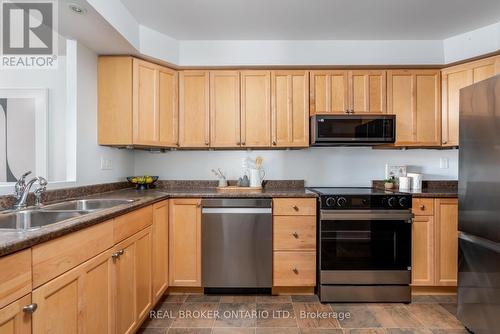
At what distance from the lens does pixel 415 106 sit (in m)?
2.74

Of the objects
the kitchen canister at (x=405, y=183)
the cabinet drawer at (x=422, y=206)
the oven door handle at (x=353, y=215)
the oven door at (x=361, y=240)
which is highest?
the kitchen canister at (x=405, y=183)

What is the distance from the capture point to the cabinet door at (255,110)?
2.77 metres

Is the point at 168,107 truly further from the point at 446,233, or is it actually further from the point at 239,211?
the point at 446,233

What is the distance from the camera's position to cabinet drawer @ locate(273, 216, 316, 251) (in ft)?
8.01

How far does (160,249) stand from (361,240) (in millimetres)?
1740

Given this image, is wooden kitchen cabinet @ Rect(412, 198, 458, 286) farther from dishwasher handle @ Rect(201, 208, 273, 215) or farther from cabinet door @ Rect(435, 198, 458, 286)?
dishwasher handle @ Rect(201, 208, 273, 215)

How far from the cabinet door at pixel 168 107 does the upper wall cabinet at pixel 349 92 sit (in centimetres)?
141

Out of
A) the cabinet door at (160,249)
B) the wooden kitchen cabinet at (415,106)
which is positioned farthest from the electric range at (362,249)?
the cabinet door at (160,249)

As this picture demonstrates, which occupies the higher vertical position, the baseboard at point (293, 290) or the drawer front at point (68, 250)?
the drawer front at point (68, 250)

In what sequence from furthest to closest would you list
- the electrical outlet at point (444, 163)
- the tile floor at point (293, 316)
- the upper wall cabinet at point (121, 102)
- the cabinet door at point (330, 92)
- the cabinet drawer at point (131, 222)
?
the electrical outlet at point (444, 163)
the cabinet door at point (330, 92)
the upper wall cabinet at point (121, 102)
the tile floor at point (293, 316)
the cabinet drawer at point (131, 222)

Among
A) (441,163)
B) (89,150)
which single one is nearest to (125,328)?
(89,150)

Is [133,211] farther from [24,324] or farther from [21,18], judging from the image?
[21,18]

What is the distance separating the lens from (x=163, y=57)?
8.51ft

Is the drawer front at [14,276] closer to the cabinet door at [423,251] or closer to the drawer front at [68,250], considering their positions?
the drawer front at [68,250]
